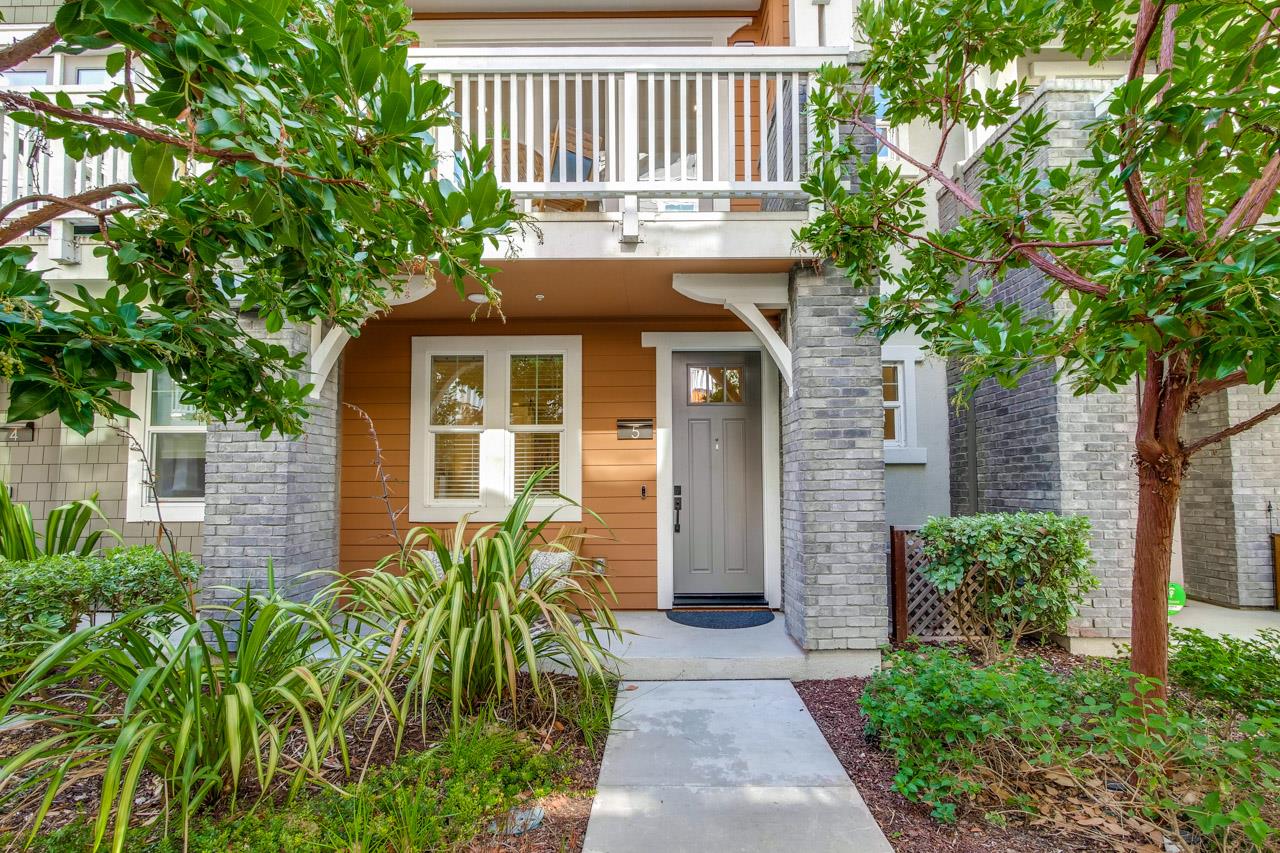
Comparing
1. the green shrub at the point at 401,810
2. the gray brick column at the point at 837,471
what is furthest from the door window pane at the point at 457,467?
the green shrub at the point at 401,810

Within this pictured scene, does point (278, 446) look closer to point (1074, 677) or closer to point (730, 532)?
point (730, 532)

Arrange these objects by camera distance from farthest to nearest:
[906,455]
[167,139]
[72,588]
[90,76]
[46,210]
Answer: [906,455], [90,76], [72,588], [46,210], [167,139]

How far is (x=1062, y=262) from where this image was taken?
8.76ft

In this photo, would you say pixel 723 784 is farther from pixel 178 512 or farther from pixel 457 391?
pixel 178 512

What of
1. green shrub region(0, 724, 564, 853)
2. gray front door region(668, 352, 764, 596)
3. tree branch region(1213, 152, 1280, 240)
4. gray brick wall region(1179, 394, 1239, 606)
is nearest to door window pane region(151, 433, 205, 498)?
green shrub region(0, 724, 564, 853)

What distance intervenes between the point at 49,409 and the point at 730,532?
4483mm

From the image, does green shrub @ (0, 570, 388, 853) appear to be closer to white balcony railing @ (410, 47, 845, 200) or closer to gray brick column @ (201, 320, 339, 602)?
gray brick column @ (201, 320, 339, 602)

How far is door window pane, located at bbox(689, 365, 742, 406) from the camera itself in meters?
5.28

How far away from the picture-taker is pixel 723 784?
2516mm

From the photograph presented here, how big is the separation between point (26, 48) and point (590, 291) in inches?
130

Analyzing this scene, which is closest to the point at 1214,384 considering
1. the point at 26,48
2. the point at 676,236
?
the point at 676,236

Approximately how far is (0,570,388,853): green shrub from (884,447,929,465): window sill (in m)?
5.52

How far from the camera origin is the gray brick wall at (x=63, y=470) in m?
4.88

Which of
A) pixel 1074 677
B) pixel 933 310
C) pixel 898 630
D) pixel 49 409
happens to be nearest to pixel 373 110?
pixel 49 409
